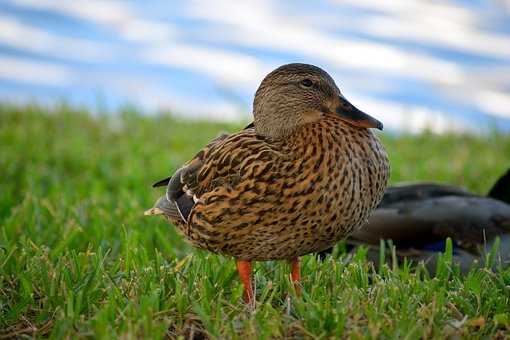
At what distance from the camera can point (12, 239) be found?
15.9 feet

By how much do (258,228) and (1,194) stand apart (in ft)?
11.7

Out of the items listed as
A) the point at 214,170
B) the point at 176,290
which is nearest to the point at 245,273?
the point at 176,290

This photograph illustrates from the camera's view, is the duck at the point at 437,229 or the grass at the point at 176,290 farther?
the duck at the point at 437,229

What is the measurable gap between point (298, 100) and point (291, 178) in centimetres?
40

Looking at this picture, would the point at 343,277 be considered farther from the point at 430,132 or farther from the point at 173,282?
the point at 430,132

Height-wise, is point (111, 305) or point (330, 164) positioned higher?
point (330, 164)

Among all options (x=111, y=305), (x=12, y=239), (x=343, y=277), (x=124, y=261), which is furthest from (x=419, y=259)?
(x=12, y=239)

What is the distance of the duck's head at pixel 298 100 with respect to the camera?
347 cm

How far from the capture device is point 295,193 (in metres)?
3.24

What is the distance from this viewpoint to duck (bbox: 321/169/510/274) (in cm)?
435

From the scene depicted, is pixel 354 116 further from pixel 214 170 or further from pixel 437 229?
pixel 437 229

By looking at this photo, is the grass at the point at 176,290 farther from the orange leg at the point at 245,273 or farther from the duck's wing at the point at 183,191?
the duck's wing at the point at 183,191

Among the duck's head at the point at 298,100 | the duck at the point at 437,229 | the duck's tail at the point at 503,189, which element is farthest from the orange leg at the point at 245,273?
the duck's tail at the point at 503,189

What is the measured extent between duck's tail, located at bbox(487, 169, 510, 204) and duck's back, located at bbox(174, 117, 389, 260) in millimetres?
1918
